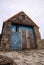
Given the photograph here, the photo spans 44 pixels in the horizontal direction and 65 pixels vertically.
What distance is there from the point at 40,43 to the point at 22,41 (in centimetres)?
281

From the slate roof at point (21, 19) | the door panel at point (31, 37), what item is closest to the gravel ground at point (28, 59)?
the door panel at point (31, 37)

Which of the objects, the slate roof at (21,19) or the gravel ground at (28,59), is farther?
the slate roof at (21,19)

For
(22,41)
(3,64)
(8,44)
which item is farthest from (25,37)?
(3,64)

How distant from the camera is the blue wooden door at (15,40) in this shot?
14539 mm

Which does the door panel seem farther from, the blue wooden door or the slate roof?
the blue wooden door

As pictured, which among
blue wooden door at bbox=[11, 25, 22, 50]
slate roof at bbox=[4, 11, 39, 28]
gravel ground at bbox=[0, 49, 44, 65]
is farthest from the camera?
slate roof at bbox=[4, 11, 39, 28]

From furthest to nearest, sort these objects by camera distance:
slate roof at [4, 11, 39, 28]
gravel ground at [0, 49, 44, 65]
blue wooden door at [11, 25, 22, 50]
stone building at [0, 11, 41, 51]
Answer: slate roof at [4, 11, 39, 28]
blue wooden door at [11, 25, 22, 50]
stone building at [0, 11, 41, 51]
gravel ground at [0, 49, 44, 65]

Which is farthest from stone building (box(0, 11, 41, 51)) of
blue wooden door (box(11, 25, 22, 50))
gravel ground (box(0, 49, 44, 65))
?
gravel ground (box(0, 49, 44, 65))

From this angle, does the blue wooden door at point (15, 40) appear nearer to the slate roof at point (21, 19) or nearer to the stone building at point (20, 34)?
the stone building at point (20, 34)

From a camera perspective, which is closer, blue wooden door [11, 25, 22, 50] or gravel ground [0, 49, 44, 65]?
gravel ground [0, 49, 44, 65]

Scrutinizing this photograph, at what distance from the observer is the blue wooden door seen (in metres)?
14.5

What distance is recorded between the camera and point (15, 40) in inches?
584

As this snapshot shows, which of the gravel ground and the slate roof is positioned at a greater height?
the slate roof

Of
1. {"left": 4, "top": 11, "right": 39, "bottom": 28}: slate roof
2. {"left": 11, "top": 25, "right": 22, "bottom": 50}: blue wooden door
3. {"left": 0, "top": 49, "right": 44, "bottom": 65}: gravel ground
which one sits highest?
{"left": 4, "top": 11, "right": 39, "bottom": 28}: slate roof
